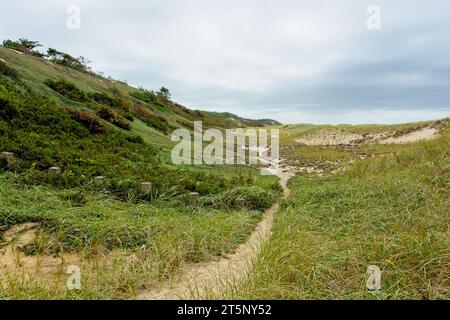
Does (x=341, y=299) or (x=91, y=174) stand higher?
(x=91, y=174)

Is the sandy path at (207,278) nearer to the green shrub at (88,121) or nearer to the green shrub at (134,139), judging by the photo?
the green shrub at (88,121)

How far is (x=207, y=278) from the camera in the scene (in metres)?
4.85

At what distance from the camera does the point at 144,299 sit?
168 inches

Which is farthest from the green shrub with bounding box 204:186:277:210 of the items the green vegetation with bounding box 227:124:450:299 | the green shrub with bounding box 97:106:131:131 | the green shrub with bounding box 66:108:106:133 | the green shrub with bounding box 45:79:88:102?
the green shrub with bounding box 45:79:88:102

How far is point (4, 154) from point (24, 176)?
998mm

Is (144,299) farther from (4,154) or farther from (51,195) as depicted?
(4,154)

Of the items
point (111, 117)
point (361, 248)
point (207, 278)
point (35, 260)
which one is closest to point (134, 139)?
point (111, 117)

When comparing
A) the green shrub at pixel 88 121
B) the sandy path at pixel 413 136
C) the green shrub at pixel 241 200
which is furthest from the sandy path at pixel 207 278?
the sandy path at pixel 413 136

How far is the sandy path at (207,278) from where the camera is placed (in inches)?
169

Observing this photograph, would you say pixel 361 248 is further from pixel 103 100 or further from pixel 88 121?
pixel 103 100

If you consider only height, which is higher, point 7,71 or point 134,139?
point 7,71

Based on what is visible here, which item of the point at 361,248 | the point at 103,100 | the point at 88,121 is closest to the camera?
the point at 361,248

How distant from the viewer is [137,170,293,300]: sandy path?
4.30 metres
